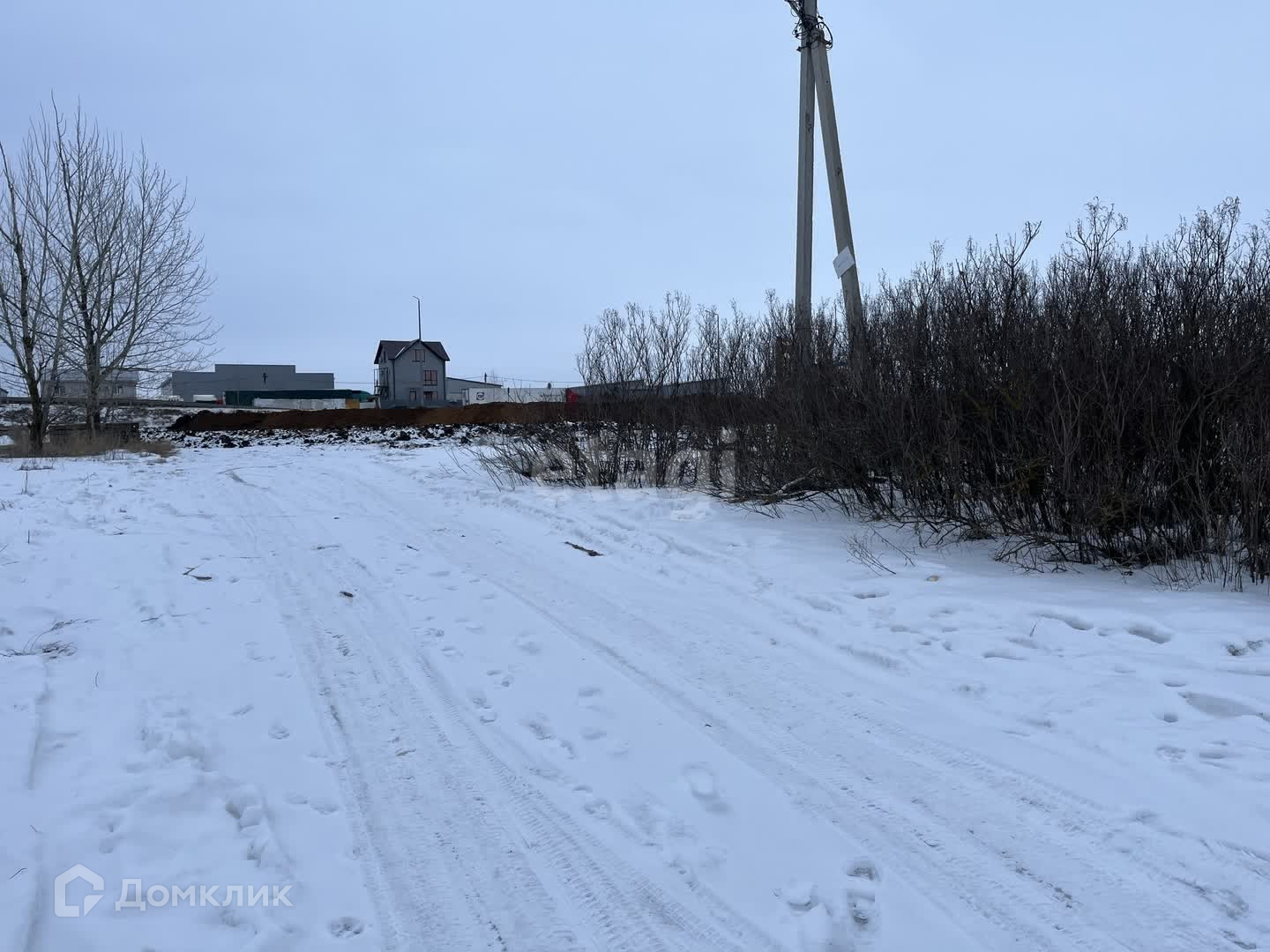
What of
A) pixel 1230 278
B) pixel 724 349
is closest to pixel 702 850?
pixel 1230 278

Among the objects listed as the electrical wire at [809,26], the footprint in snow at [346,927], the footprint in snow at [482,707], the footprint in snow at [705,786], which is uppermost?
the electrical wire at [809,26]

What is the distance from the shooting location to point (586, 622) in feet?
16.6

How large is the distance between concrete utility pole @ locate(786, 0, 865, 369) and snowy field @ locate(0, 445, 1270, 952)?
13.3 feet

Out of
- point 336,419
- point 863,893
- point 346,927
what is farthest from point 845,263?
point 336,419

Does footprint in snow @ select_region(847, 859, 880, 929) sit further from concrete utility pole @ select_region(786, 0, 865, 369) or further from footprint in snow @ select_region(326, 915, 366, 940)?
concrete utility pole @ select_region(786, 0, 865, 369)

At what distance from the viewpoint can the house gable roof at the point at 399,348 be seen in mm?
55344

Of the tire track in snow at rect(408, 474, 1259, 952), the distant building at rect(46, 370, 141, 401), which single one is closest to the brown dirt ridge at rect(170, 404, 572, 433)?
the distant building at rect(46, 370, 141, 401)

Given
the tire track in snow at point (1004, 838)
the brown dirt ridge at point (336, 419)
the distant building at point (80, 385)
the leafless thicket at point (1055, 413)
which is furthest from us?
the brown dirt ridge at point (336, 419)

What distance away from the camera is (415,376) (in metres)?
55.4

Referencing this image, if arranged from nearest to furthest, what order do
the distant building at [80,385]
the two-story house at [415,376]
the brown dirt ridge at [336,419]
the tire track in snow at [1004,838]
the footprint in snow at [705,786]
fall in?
the tire track in snow at [1004,838]
the footprint in snow at [705,786]
the distant building at [80,385]
the brown dirt ridge at [336,419]
the two-story house at [415,376]

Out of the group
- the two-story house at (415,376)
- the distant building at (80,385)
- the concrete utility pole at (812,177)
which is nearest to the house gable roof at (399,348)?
the two-story house at (415,376)

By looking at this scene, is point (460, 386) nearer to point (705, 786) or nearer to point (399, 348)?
point (399, 348)

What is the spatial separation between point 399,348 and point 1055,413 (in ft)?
184

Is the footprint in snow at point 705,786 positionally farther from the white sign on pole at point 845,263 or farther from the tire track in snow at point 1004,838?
the white sign on pole at point 845,263
